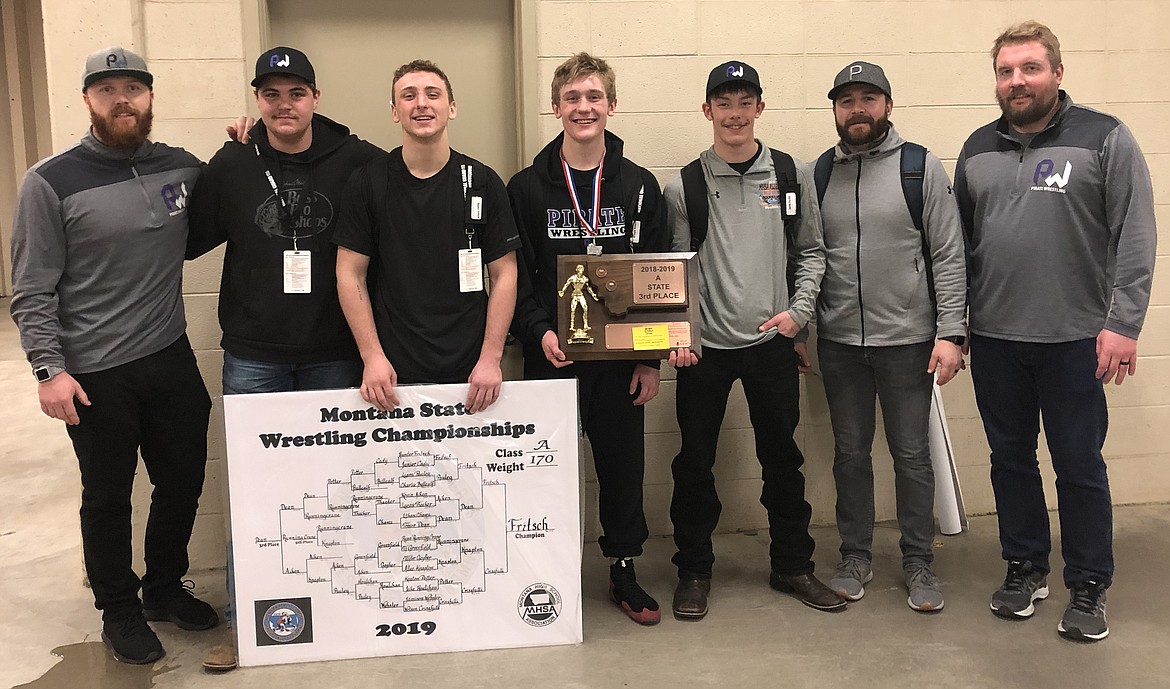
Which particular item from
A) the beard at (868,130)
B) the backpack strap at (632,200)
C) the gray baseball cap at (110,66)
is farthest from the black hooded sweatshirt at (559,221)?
the gray baseball cap at (110,66)

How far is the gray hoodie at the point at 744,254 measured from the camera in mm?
2812

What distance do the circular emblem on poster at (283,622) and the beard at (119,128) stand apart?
1.45 meters

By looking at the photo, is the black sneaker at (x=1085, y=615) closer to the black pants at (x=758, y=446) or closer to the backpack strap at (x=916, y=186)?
the black pants at (x=758, y=446)

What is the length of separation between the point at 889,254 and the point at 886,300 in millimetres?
152

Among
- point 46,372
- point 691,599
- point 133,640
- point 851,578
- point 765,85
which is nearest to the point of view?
point 46,372

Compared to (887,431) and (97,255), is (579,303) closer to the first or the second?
(887,431)

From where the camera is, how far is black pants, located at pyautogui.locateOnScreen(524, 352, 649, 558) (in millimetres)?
2814

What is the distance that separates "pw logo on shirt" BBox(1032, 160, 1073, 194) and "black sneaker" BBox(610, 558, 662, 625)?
1781mm

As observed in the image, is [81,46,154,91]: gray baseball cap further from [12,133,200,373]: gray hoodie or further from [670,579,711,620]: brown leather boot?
[670,579,711,620]: brown leather boot

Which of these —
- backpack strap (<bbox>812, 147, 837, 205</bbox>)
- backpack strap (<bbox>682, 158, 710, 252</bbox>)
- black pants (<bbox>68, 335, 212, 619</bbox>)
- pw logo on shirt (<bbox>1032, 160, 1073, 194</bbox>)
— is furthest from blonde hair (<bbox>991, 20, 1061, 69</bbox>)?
black pants (<bbox>68, 335, 212, 619</bbox>)

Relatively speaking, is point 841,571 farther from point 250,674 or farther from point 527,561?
point 250,674

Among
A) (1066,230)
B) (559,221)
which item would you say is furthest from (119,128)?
(1066,230)

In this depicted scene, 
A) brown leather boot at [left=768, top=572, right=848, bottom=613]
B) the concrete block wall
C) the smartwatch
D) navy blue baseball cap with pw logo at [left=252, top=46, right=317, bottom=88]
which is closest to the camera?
the smartwatch

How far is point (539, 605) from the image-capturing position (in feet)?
8.82
